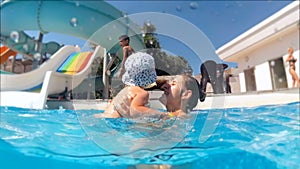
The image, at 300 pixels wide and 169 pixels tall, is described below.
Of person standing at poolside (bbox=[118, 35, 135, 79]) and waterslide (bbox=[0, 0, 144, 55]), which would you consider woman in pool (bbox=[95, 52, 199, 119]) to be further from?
waterslide (bbox=[0, 0, 144, 55])

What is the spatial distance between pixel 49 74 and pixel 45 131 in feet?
12.9

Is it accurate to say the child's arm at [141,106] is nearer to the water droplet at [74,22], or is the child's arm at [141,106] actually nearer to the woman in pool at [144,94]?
the woman in pool at [144,94]

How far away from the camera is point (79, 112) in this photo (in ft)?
3.99

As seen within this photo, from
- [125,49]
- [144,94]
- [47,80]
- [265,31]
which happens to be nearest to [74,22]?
[47,80]

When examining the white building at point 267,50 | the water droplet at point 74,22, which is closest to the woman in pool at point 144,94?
the water droplet at point 74,22

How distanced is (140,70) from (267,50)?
917 centimetres

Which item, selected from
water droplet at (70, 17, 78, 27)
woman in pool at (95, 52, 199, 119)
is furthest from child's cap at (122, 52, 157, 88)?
water droplet at (70, 17, 78, 27)

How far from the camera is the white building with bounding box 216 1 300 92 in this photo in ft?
23.4

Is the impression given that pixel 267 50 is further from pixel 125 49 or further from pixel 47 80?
pixel 125 49

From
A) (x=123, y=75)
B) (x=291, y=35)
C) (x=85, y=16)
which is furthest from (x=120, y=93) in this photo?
(x=291, y=35)

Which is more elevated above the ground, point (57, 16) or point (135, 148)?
point (57, 16)

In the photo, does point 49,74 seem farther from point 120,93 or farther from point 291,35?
point 291,35

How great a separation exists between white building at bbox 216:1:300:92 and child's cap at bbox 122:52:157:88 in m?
7.38

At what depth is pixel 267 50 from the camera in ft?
28.5
